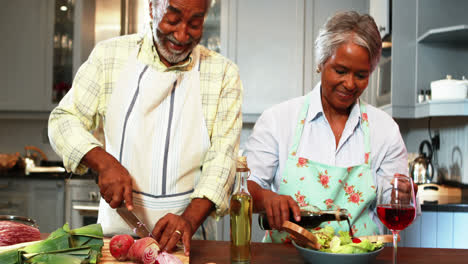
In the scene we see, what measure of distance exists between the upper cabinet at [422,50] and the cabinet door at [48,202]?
2.32m

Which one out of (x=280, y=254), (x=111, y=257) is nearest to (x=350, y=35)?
(x=280, y=254)

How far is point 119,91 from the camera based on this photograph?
4.41 ft

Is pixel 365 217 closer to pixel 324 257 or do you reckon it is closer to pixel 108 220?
pixel 324 257

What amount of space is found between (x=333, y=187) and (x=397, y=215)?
413 mm

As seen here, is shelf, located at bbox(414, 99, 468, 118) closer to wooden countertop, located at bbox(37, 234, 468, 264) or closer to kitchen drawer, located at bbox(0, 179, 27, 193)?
wooden countertop, located at bbox(37, 234, 468, 264)

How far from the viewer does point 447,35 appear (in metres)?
2.44

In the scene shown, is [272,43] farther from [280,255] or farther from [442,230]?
Answer: [280,255]

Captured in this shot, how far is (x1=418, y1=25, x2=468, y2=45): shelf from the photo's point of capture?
7.68 feet

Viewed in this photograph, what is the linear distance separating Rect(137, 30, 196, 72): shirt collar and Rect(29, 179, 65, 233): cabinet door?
217 centimetres

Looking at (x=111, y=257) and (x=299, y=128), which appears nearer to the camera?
(x=111, y=257)

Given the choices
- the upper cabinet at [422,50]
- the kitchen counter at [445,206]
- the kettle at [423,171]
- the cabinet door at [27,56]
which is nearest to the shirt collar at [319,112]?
the kitchen counter at [445,206]

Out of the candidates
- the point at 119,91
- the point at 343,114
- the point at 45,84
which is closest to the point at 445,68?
the point at 343,114

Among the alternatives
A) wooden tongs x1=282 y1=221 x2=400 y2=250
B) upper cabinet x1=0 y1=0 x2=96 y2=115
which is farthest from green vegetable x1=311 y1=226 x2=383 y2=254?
upper cabinet x1=0 y1=0 x2=96 y2=115

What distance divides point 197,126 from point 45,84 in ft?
8.98
